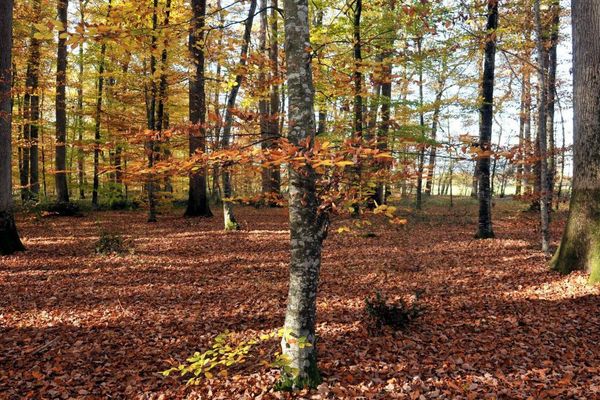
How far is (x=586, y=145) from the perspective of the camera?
7.22m

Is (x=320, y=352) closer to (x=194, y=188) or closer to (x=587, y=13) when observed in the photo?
(x=587, y=13)

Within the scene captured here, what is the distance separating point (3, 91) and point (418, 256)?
1123 centimetres

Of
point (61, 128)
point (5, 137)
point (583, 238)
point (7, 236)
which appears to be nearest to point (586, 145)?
point (583, 238)

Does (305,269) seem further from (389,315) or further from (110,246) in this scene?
(110,246)

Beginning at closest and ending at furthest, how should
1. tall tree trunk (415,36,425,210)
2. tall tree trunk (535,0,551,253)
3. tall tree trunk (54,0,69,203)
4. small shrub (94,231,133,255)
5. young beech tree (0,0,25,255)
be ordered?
tall tree trunk (415,36,425,210) < tall tree trunk (535,0,551,253) < young beech tree (0,0,25,255) < small shrub (94,231,133,255) < tall tree trunk (54,0,69,203)

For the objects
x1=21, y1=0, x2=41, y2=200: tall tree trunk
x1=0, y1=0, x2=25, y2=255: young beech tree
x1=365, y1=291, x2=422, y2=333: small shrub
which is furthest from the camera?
x1=21, y1=0, x2=41, y2=200: tall tree trunk

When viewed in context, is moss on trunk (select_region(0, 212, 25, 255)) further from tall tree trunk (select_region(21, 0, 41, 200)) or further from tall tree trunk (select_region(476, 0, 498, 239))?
tall tree trunk (select_region(476, 0, 498, 239))

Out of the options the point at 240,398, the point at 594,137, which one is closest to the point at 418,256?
the point at 594,137

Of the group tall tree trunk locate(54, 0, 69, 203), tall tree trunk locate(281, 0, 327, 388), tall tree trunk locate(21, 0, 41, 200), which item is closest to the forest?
tall tree trunk locate(281, 0, 327, 388)

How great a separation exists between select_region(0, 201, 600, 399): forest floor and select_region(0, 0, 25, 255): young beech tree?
627 millimetres

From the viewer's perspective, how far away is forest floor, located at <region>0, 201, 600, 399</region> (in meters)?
4.45

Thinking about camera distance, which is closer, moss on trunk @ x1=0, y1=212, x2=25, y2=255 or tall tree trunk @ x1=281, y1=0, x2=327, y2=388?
tall tree trunk @ x1=281, y1=0, x2=327, y2=388

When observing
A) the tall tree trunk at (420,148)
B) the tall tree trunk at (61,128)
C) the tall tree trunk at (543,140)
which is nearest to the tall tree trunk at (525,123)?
the tall tree trunk at (420,148)

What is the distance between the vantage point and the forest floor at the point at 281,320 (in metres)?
4.45
